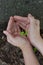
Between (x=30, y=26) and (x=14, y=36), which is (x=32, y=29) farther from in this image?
(x=14, y=36)

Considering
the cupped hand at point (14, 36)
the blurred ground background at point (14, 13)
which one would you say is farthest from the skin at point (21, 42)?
the blurred ground background at point (14, 13)

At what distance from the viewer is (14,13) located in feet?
7.56

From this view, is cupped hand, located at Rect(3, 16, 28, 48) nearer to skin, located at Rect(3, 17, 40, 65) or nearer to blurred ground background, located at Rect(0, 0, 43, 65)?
skin, located at Rect(3, 17, 40, 65)

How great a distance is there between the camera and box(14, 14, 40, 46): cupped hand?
208cm

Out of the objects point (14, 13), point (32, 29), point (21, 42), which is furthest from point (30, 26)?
point (14, 13)

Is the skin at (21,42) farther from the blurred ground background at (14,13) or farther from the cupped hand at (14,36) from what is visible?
the blurred ground background at (14,13)

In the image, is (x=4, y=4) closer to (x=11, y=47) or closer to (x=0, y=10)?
(x=0, y=10)

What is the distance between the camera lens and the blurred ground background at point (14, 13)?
225cm

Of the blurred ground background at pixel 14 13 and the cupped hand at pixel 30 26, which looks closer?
the cupped hand at pixel 30 26

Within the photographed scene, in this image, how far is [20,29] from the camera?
2141 mm

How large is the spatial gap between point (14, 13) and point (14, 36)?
1.09 feet

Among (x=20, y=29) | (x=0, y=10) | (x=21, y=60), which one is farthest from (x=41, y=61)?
(x=0, y=10)

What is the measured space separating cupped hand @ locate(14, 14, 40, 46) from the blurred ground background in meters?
0.16

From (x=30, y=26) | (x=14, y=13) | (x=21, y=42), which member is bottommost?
(x=21, y=42)
